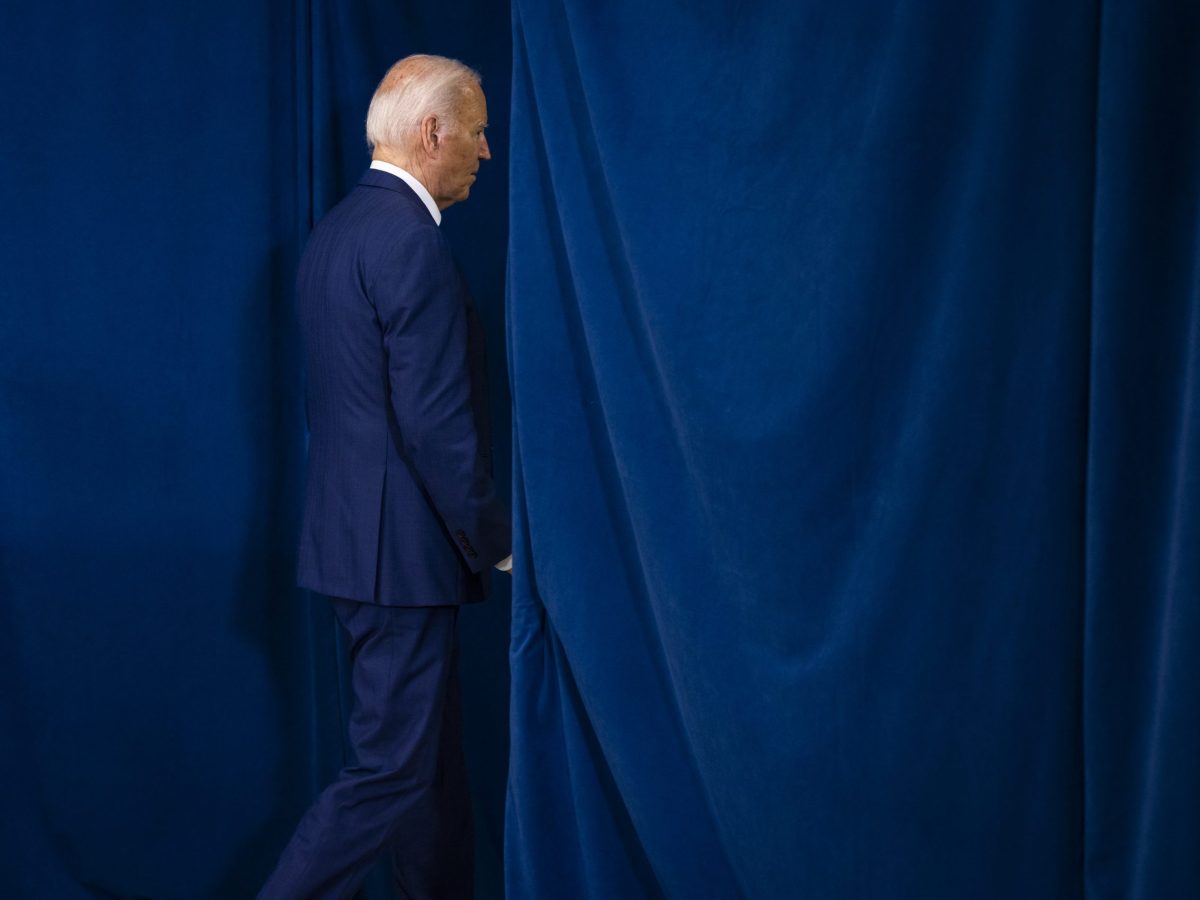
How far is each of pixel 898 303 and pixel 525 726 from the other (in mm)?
794

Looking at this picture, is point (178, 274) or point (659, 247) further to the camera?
point (178, 274)

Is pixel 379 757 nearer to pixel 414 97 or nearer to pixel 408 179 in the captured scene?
pixel 408 179

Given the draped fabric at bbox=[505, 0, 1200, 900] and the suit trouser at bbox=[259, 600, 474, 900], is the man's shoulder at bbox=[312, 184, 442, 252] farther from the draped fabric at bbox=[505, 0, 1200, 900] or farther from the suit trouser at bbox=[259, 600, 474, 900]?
the suit trouser at bbox=[259, 600, 474, 900]

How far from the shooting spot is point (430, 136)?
190 cm

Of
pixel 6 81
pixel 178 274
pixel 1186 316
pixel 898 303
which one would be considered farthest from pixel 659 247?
pixel 6 81

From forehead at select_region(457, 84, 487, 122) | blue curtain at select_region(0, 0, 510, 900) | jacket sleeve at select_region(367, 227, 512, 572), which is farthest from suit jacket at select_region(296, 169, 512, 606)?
blue curtain at select_region(0, 0, 510, 900)

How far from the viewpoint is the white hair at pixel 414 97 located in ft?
6.17

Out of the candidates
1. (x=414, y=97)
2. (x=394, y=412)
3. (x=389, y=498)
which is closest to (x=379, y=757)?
(x=389, y=498)

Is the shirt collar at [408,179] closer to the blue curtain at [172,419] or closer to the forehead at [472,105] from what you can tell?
the forehead at [472,105]

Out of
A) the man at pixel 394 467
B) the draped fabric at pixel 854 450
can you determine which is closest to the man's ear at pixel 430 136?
the man at pixel 394 467

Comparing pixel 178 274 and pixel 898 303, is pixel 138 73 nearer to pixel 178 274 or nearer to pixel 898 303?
pixel 178 274

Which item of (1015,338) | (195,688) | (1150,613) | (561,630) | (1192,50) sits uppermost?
(1192,50)

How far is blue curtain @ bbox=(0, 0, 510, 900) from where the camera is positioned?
2197 millimetres

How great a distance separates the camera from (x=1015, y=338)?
1.19 metres
